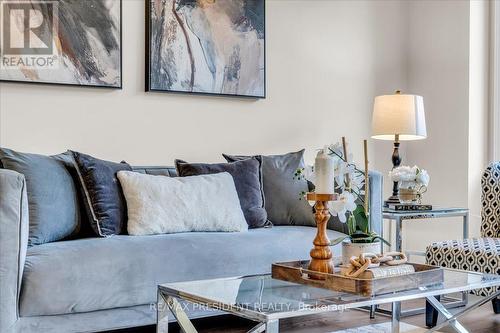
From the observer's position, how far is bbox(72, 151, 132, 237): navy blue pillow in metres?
2.92

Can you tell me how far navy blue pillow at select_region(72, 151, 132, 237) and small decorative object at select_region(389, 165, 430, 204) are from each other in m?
1.72

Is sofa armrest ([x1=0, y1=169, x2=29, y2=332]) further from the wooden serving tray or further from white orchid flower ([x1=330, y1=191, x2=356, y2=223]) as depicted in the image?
white orchid flower ([x1=330, y1=191, x2=356, y2=223])

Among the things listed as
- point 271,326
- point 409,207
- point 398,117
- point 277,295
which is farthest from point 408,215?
point 271,326

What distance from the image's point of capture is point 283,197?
3.66 m

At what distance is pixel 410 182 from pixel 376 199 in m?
0.51

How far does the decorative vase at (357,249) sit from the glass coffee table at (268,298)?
0.22m

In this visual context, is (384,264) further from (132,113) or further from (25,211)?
(132,113)

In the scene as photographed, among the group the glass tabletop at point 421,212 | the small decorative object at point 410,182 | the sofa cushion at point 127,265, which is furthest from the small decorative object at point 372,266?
the small decorative object at point 410,182

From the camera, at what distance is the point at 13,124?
11.0 feet

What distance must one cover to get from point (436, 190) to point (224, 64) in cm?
191

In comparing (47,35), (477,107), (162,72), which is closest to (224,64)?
(162,72)

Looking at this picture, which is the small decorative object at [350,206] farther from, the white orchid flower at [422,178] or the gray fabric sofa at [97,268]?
the white orchid flower at [422,178]

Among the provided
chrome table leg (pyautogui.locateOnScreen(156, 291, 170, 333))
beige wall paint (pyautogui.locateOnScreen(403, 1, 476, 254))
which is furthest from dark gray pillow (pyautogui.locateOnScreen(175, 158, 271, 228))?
beige wall paint (pyautogui.locateOnScreen(403, 1, 476, 254))

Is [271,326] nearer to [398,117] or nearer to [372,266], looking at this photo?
[372,266]
